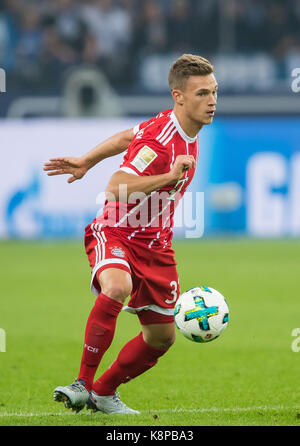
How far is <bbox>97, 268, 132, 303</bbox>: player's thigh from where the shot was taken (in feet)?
16.2

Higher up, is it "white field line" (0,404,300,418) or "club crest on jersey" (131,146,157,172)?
"club crest on jersey" (131,146,157,172)

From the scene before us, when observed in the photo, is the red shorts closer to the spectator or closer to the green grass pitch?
the green grass pitch

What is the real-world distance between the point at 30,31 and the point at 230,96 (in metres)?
5.03

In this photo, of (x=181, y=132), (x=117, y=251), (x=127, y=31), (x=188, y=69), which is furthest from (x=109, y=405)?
(x=127, y=31)

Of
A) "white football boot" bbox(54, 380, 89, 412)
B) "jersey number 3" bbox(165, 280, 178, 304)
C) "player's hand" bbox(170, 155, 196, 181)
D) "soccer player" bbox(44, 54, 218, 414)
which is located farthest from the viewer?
"jersey number 3" bbox(165, 280, 178, 304)

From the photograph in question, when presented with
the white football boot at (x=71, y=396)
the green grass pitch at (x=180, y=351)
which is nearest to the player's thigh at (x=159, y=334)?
the green grass pitch at (x=180, y=351)

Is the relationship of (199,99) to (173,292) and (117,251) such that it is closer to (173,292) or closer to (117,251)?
(117,251)

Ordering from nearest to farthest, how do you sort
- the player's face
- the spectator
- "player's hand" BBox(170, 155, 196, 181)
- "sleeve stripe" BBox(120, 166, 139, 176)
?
1. "player's hand" BBox(170, 155, 196, 181)
2. "sleeve stripe" BBox(120, 166, 139, 176)
3. the player's face
4. the spectator

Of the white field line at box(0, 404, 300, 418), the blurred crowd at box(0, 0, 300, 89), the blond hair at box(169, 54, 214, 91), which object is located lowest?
the white field line at box(0, 404, 300, 418)

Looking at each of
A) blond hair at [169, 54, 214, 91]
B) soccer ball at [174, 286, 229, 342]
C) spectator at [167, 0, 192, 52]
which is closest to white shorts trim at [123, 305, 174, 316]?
soccer ball at [174, 286, 229, 342]

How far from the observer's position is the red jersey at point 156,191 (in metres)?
5.16

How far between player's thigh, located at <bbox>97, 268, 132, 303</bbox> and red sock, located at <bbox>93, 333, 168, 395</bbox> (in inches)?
22.4

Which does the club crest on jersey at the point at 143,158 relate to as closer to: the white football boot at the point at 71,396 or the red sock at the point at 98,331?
the red sock at the point at 98,331
